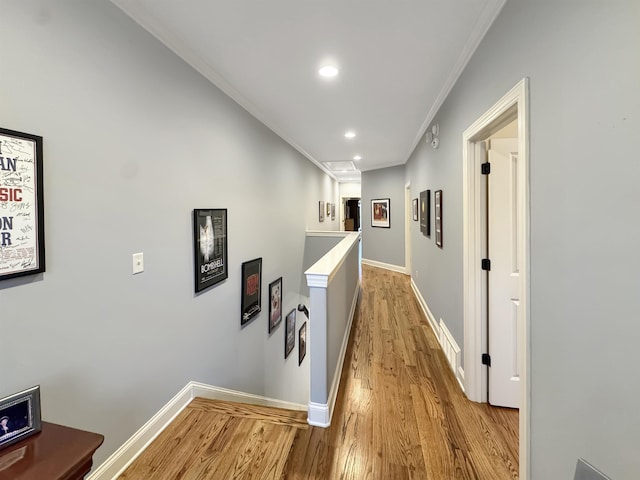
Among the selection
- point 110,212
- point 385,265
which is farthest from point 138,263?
point 385,265

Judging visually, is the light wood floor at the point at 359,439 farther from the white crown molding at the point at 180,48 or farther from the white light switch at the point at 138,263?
the white crown molding at the point at 180,48

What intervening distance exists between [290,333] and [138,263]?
→ 11.1 ft

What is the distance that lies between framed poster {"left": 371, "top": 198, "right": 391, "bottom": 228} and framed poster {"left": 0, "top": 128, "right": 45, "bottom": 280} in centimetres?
679

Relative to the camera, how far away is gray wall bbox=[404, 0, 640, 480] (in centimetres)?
83

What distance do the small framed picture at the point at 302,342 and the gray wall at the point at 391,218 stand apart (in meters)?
2.85

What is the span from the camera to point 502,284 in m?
2.11

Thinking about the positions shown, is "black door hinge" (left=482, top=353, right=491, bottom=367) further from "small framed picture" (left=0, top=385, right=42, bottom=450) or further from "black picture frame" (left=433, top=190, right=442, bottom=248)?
"small framed picture" (left=0, top=385, right=42, bottom=450)

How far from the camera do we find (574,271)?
3.43 ft

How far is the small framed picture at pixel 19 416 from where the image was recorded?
94 cm

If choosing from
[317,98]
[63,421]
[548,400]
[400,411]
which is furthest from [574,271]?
[317,98]

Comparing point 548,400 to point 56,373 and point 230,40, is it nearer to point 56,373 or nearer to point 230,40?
point 56,373

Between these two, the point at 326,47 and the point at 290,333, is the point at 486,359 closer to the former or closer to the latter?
the point at 326,47

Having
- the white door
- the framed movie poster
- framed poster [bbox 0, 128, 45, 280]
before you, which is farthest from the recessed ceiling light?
framed poster [bbox 0, 128, 45, 280]

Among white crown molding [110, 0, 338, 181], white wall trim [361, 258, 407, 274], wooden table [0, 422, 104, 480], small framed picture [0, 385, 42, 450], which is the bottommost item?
white wall trim [361, 258, 407, 274]
